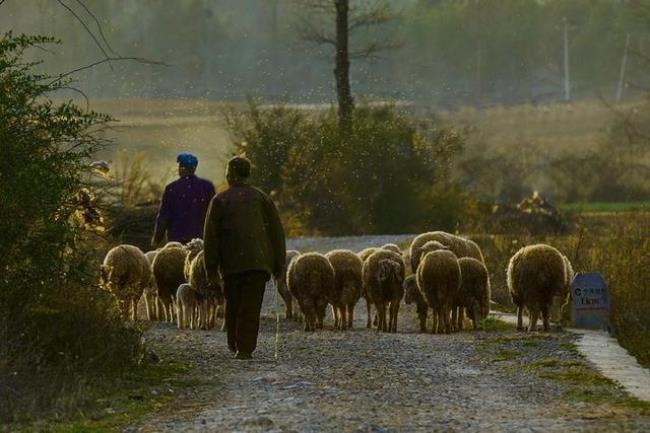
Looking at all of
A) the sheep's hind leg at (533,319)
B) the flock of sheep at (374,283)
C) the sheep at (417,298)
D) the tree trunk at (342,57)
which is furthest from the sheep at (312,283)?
the tree trunk at (342,57)

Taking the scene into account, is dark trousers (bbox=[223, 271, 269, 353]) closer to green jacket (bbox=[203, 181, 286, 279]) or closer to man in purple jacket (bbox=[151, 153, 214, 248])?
green jacket (bbox=[203, 181, 286, 279])

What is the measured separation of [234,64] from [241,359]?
58.6m

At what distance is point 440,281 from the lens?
70.0 feet

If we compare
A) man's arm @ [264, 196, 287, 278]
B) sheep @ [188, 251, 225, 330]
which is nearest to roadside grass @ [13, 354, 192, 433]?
man's arm @ [264, 196, 287, 278]

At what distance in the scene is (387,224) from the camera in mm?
45500

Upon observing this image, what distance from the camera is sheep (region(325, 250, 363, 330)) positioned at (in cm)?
2222

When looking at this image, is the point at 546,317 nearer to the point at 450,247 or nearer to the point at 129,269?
the point at 450,247

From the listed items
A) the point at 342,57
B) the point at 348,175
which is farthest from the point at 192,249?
the point at 342,57

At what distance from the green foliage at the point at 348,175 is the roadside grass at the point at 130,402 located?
2741cm

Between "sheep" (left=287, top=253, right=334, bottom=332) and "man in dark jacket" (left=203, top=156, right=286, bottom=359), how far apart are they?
3.70 metres

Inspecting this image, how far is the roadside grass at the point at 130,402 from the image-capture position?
Answer: 13.3 meters

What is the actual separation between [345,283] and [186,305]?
1.95 metres

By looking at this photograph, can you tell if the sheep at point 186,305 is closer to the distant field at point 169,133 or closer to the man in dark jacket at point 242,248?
the man in dark jacket at point 242,248

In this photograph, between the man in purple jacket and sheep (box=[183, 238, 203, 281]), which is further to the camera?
the man in purple jacket
